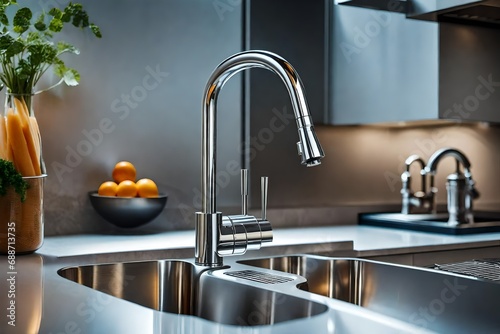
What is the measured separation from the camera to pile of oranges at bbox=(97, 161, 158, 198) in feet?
6.65

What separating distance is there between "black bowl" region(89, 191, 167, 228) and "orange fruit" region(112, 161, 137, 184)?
3.2 inches

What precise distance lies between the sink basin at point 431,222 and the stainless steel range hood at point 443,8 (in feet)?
2.11

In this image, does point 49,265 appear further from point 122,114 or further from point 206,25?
point 206,25

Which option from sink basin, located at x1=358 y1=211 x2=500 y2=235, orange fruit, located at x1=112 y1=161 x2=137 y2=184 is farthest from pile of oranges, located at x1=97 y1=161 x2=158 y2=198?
sink basin, located at x1=358 y1=211 x2=500 y2=235

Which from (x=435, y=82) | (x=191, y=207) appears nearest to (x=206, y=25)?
(x=191, y=207)

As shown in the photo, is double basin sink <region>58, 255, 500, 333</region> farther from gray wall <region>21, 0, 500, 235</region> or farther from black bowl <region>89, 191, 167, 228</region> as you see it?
gray wall <region>21, 0, 500, 235</region>

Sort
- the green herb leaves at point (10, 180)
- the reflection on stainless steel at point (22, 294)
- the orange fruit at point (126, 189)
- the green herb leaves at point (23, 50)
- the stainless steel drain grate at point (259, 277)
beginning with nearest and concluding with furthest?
the reflection on stainless steel at point (22, 294)
the stainless steel drain grate at point (259, 277)
the green herb leaves at point (10, 180)
the green herb leaves at point (23, 50)
the orange fruit at point (126, 189)

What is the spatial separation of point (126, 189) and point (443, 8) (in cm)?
99

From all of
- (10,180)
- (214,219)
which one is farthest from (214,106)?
(10,180)

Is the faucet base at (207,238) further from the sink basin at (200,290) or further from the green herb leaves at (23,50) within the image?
the green herb leaves at (23,50)

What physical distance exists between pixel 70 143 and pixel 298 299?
1.18 meters

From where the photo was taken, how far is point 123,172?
2100 millimetres

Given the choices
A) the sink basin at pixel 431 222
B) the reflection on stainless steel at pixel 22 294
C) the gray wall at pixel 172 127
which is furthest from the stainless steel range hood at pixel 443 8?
the reflection on stainless steel at pixel 22 294

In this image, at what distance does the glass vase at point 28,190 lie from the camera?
1626mm
